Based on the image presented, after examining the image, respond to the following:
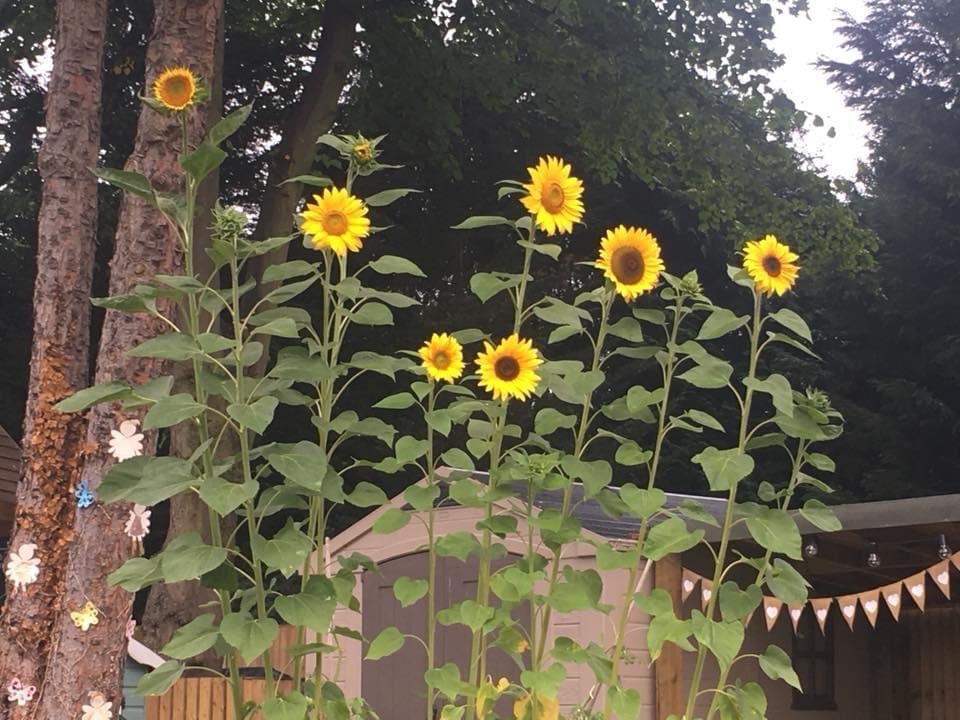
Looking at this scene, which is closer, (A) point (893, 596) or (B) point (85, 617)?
(B) point (85, 617)

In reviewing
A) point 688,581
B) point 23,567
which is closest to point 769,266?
point 23,567

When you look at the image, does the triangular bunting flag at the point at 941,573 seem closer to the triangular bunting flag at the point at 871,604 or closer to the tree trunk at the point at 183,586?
the triangular bunting flag at the point at 871,604

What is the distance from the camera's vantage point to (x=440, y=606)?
7.13 meters

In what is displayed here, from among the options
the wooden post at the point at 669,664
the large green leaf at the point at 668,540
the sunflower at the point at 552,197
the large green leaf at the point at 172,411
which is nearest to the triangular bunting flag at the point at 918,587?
the wooden post at the point at 669,664

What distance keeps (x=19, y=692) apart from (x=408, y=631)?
3491 mm

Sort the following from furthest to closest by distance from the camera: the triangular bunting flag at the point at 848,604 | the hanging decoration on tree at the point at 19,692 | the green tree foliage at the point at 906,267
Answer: the green tree foliage at the point at 906,267
the triangular bunting flag at the point at 848,604
the hanging decoration on tree at the point at 19,692

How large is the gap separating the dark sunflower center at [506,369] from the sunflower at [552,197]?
0.24 meters

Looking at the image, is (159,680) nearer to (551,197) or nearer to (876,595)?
(551,197)

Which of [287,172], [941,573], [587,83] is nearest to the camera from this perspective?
[941,573]

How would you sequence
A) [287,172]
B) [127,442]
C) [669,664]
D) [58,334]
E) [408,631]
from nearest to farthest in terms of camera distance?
[127,442] < [58,334] < [669,664] < [408,631] < [287,172]

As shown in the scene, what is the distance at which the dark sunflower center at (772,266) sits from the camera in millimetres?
2145

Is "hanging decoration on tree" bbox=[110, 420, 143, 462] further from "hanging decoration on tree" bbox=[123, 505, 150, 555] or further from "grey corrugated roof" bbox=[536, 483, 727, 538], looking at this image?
"grey corrugated roof" bbox=[536, 483, 727, 538]

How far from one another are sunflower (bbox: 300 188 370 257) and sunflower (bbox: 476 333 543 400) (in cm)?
30

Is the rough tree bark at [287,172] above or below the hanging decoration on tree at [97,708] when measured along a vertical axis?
above
